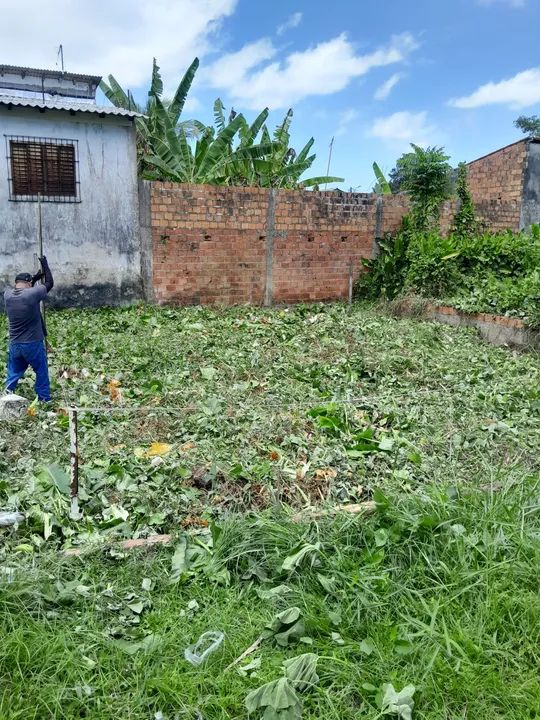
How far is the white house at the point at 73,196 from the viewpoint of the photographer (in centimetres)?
834

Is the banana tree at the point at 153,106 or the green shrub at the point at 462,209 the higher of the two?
the banana tree at the point at 153,106

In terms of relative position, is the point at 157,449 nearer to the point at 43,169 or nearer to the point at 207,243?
the point at 207,243

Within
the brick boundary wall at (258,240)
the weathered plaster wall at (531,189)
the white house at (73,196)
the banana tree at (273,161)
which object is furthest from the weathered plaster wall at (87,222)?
the weathered plaster wall at (531,189)

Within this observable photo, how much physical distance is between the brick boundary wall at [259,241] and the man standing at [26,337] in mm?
4182

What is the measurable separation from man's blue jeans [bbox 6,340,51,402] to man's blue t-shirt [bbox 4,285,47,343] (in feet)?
0.23

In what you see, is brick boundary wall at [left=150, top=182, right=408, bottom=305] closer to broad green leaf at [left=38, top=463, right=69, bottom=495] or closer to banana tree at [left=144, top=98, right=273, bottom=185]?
banana tree at [left=144, top=98, right=273, bottom=185]

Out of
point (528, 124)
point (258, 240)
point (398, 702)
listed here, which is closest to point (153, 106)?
point (258, 240)

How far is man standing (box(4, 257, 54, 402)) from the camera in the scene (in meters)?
5.23

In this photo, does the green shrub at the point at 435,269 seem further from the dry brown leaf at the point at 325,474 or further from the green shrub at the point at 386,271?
the dry brown leaf at the point at 325,474

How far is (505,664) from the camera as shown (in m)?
2.34

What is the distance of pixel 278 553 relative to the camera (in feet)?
9.48

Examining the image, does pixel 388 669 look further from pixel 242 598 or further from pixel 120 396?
pixel 120 396

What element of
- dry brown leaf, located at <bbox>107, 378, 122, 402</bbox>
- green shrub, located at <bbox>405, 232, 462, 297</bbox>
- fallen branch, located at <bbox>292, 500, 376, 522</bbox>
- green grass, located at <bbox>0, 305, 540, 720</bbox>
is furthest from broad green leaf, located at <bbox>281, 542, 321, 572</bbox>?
green shrub, located at <bbox>405, 232, 462, 297</bbox>

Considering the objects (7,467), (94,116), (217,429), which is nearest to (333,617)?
(217,429)
